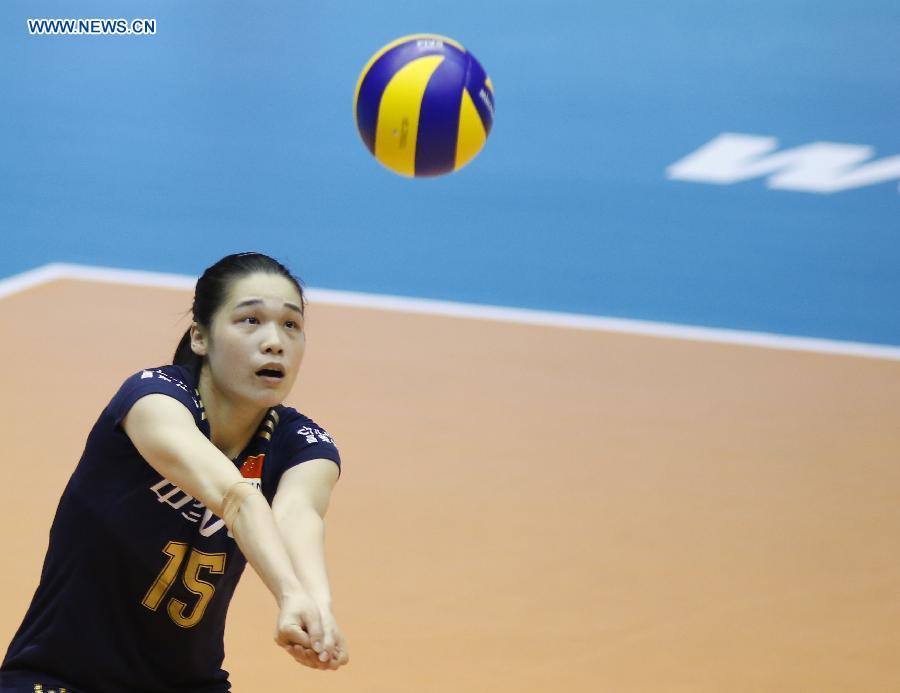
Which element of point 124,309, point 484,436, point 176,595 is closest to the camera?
point 176,595

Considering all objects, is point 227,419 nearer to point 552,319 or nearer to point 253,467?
point 253,467

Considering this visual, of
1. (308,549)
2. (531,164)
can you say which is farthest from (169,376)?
(531,164)

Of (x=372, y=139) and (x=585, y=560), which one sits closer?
(x=372, y=139)

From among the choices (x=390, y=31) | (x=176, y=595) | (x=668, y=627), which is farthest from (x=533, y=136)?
(x=176, y=595)

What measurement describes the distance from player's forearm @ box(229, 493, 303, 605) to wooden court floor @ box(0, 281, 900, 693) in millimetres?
1921

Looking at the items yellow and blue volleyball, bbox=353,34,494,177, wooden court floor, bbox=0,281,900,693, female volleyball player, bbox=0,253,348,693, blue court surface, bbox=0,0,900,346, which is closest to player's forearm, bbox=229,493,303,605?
female volleyball player, bbox=0,253,348,693

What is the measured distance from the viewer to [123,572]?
7.82ft

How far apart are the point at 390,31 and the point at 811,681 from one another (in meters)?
5.11

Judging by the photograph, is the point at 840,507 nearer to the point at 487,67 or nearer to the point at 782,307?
the point at 782,307

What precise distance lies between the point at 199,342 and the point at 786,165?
593 cm

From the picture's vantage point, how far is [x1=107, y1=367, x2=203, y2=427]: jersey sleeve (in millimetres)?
2316

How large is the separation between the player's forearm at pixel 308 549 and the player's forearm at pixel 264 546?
24mm

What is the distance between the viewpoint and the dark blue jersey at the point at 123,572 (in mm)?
2363

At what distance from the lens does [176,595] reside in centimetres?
240
